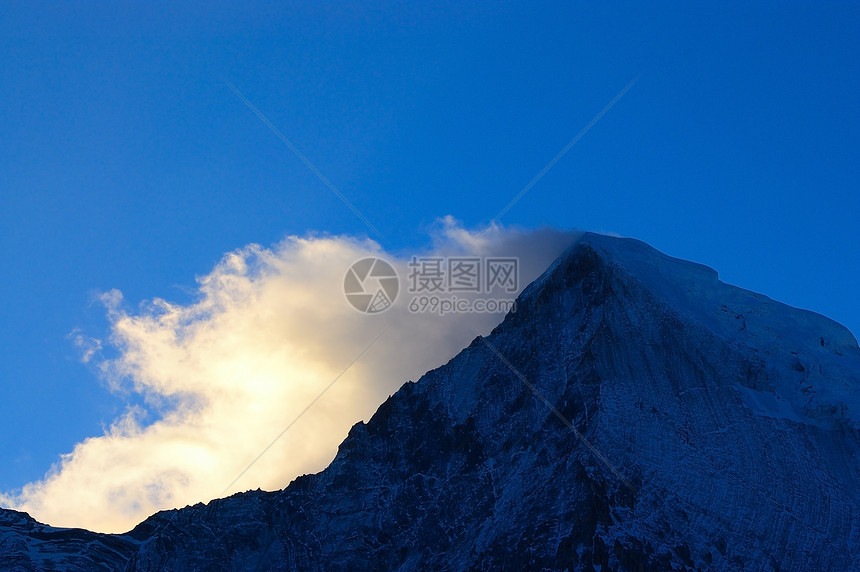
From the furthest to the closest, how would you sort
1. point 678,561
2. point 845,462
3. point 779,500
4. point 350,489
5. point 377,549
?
point 350,489, point 377,549, point 845,462, point 779,500, point 678,561

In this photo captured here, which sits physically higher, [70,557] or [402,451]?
[70,557]

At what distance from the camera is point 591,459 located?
122312 millimetres

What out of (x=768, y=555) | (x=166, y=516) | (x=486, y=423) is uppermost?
(x=166, y=516)

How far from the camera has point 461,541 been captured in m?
129

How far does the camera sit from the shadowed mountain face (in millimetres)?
118625

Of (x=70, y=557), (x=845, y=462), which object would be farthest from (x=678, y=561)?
(x=70, y=557)

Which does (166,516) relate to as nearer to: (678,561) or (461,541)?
(461,541)

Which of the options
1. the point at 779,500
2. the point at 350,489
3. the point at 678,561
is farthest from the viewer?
the point at 350,489

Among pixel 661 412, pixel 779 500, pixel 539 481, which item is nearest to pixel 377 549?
pixel 539 481

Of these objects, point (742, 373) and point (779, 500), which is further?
point (742, 373)

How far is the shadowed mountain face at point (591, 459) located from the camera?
119m

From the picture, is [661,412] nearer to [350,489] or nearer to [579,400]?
[579,400]

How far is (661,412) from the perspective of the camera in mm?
127812

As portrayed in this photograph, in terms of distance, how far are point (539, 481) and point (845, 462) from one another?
3489cm
